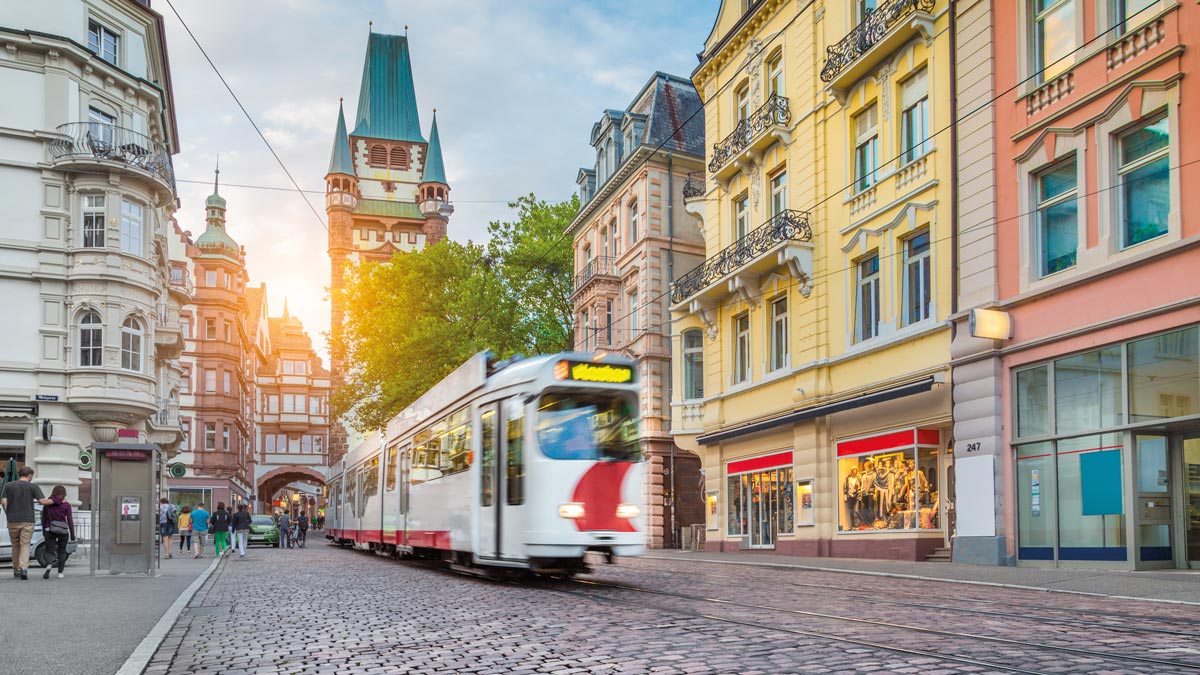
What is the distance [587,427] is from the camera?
617 inches

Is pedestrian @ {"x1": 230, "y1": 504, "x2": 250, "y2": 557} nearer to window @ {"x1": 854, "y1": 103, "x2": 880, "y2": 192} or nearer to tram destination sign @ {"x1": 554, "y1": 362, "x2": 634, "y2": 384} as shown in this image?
window @ {"x1": 854, "y1": 103, "x2": 880, "y2": 192}

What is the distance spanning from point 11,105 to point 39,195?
253cm

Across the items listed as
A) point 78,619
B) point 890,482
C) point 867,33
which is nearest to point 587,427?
point 78,619

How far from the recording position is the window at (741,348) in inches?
1221

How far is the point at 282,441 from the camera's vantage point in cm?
10081

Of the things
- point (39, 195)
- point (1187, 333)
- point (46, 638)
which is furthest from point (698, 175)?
point (46, 638)

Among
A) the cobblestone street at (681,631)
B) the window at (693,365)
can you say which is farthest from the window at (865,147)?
the cobblestone street at (681,631)

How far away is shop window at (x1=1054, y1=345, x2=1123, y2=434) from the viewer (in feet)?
57.8

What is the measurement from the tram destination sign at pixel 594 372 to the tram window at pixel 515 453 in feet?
2.42

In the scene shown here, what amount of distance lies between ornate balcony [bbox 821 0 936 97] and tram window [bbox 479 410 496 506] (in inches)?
479

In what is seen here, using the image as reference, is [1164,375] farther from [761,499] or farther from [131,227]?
[131,227]

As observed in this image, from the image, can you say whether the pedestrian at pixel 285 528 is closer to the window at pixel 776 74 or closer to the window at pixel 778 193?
the window at pixel 778 193

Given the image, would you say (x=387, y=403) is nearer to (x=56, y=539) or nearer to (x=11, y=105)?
(x=11, y=105)

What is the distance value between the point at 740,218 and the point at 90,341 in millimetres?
18605
